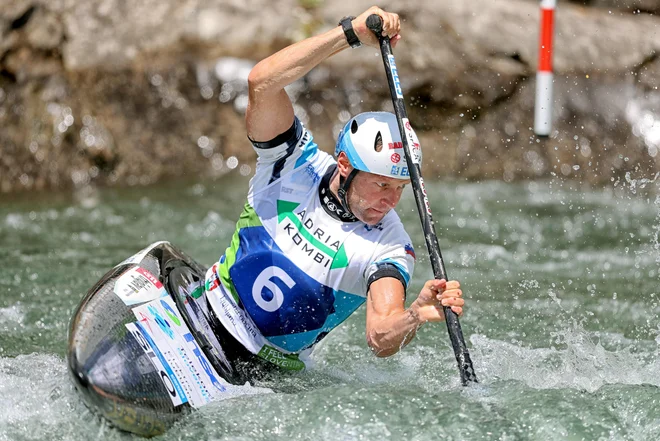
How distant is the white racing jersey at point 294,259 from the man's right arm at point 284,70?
9cm

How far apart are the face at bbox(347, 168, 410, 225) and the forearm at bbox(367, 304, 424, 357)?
54 cm

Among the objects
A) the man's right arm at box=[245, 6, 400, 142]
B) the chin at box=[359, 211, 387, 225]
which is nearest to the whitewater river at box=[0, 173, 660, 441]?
the chin at box=[359, 211, 387, 225]

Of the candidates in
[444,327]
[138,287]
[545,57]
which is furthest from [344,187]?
[545,57]

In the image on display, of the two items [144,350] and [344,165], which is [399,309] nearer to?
[344,165]

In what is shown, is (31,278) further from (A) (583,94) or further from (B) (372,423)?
(A) (583,94)

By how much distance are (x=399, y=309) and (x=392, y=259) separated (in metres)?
0.32

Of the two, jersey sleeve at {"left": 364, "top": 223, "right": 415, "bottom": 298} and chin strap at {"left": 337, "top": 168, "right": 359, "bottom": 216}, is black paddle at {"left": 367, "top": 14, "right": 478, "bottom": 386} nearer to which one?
jersey sleeve at {"left": 364, "top": 223, "right": 415, "bottom": 298}

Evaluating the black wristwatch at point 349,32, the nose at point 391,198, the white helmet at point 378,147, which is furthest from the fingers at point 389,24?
the nose at point 391,198

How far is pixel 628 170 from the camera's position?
10.9m

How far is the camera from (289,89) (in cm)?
1068

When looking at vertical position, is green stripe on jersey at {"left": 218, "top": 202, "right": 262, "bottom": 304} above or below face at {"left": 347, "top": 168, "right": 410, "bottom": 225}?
below

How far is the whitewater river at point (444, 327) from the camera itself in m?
4.06

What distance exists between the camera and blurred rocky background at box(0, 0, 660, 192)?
33.0 ft

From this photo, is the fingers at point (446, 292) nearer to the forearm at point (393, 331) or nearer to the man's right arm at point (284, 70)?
the forearm at point (393, 331)
